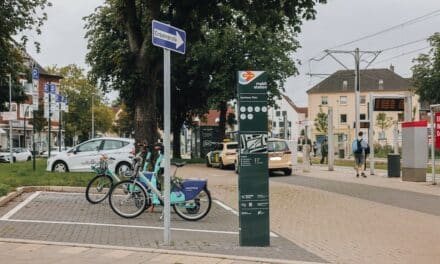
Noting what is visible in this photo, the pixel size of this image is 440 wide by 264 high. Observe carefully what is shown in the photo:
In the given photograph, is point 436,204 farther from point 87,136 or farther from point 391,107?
point 87,136

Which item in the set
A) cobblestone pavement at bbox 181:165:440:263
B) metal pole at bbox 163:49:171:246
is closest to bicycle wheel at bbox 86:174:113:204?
cobblestone pavement at bbox 181:165:440:263

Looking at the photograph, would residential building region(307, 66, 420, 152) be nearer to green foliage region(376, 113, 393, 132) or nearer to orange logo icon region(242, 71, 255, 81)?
green foliage region(376, 113, 393, 132)

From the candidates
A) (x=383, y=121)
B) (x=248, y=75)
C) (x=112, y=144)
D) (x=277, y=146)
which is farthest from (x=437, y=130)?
(x=383, y=121)

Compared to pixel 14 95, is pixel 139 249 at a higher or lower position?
lower

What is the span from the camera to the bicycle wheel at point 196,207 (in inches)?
464

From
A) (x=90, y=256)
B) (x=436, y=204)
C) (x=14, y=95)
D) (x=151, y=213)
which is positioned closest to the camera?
(x=90, y=256)

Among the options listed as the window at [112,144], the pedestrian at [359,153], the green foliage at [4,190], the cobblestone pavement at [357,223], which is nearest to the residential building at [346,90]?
the pedestrian at [359,153]

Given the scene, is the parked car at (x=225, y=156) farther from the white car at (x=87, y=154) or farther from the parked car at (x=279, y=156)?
the white car at (x=87, y=154)

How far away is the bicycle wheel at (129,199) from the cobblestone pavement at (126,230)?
0.17 metres

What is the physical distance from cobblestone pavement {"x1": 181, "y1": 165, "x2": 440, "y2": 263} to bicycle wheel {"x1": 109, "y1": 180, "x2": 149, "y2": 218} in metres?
2.41

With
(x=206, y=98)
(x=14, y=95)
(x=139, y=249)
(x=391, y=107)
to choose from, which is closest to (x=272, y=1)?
(x=391, y=107)

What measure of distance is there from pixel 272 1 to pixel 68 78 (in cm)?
6555

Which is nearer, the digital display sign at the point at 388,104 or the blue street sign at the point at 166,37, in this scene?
the blue street sign at the point at 166,37

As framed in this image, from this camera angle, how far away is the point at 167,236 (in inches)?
344
